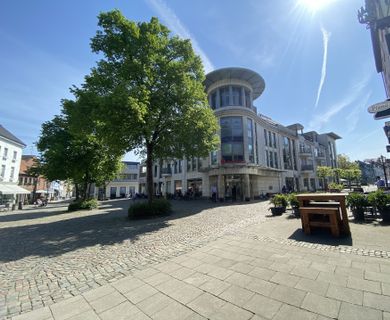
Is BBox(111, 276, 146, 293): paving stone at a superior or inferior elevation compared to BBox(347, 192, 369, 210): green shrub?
inferior

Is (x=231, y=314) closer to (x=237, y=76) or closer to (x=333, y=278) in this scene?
(x=333, y=278)

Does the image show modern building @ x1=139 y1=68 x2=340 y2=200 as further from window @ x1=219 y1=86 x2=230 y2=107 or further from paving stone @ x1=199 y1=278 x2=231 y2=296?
paving stone @ x1=199 y1=278 x2=231 y2=296

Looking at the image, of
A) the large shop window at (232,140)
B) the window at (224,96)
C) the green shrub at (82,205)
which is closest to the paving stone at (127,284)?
the green shrub at (82,205)

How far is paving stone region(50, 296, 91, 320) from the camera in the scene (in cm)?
288

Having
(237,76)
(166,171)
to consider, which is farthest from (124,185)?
(237,76)

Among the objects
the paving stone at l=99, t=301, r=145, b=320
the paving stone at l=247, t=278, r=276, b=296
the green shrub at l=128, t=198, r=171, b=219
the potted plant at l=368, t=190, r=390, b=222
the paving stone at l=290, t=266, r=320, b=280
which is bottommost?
the paving stone at l=99, t=301, r=145, b=320

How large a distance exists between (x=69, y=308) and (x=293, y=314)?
130 inches

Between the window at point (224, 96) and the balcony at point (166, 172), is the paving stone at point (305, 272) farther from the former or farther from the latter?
the balcony at point (166, 172)

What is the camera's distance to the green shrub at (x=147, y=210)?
469 inches

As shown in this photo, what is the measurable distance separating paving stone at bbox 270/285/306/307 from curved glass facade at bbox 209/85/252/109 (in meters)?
26.2

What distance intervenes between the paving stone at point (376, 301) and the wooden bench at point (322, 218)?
3.71 m

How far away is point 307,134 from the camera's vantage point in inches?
1893

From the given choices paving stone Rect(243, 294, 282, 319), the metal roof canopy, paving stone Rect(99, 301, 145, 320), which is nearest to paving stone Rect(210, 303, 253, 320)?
paving stone Rect(243, 294, 282, 319)

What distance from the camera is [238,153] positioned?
86.1 ft
